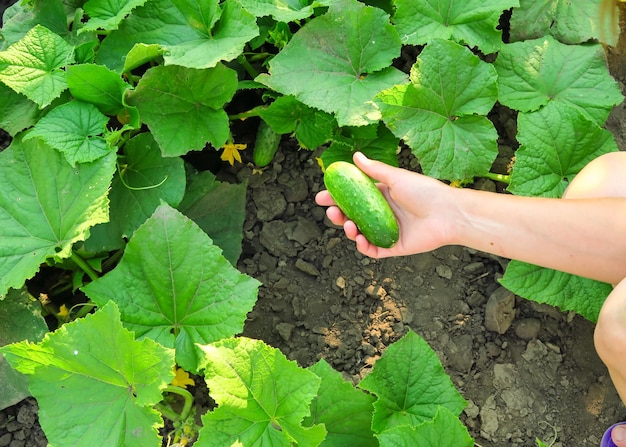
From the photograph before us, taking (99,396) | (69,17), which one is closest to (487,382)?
(99,396)

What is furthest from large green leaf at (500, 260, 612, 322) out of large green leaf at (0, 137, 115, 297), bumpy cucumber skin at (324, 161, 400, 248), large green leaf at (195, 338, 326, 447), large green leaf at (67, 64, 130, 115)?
large green leaf at (67, 64, 130, 115)

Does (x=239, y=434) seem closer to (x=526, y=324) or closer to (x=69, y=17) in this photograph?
(x=526, y=324)

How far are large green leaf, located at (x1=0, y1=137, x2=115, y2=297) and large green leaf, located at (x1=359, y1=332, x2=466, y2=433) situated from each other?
4.21 ft

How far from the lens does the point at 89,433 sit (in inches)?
91.0

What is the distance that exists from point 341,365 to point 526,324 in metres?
0.89

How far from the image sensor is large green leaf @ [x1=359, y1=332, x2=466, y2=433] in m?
2.57

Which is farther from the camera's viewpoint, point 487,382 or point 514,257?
point 487,382

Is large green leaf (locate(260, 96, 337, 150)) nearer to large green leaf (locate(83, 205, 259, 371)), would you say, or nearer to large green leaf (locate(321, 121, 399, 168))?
large green leaf (locate(321, 121, 399, 168))

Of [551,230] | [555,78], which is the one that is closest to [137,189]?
[551,230]

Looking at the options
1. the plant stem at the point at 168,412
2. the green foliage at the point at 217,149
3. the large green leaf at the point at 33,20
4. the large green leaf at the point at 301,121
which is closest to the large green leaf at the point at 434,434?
the green foliage at the point at 217,149

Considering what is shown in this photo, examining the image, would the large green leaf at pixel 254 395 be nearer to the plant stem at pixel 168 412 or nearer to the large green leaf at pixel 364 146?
the plant stem at pixel 168 412

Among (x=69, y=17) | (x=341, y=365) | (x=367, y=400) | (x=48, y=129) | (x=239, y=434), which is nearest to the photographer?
(x=239, y=434)

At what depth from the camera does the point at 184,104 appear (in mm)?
2908

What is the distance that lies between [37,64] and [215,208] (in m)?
1.01
